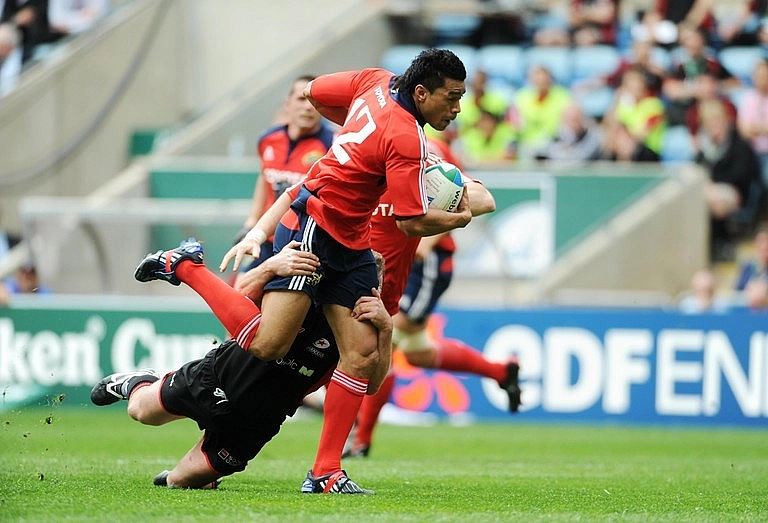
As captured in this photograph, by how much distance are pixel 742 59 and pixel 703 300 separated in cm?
516

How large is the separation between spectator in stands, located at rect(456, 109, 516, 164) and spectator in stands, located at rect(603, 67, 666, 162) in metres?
1.16

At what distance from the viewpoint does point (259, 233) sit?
675cm

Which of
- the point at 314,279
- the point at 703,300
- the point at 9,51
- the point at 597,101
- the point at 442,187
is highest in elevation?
the point at 442,187

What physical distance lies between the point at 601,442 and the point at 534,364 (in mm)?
2015

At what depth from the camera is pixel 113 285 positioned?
48.2 ft

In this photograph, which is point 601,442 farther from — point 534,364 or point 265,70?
point 265,70

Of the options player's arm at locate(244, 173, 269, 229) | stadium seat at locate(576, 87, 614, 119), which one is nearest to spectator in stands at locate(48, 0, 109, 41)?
stadium seat at locate(576, 87, 614, 119)

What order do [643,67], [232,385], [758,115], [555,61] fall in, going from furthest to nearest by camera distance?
[555,61]
[643,67]
[758,115]
[232,385]

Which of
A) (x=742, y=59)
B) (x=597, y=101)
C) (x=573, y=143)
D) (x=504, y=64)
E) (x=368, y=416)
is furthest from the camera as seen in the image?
(x=504, y=64)

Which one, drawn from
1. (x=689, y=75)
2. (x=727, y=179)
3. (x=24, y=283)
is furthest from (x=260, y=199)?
(x=689, y=75)

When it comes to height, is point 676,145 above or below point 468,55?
below

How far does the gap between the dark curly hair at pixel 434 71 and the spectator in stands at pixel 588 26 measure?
41.4ft

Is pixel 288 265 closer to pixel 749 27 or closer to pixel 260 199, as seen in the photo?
pixel 260 199

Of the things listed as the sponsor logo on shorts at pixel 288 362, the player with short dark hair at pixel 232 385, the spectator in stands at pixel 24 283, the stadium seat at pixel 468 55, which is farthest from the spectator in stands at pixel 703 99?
the sponsor logo on shorts at pixel 288 362
